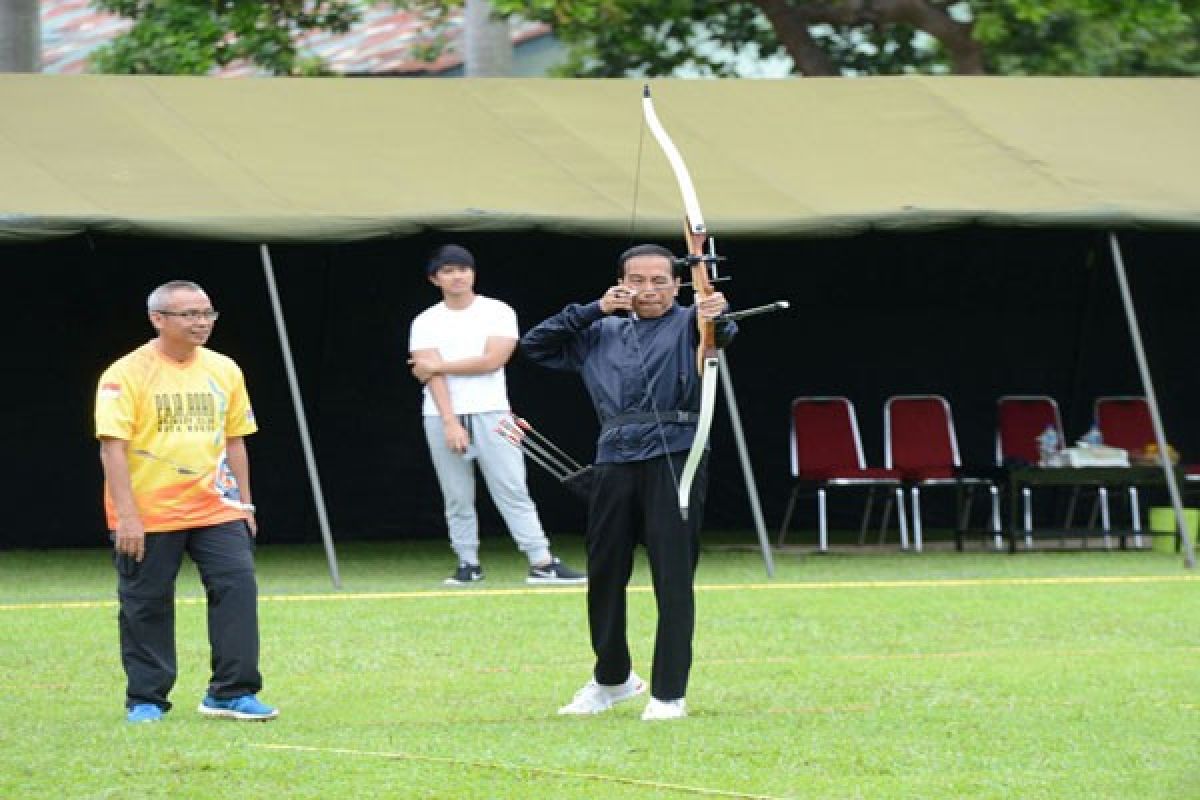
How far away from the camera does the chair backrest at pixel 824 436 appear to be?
630 inches

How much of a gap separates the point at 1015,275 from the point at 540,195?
4.54 meters

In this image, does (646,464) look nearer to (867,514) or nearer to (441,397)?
(441,397)

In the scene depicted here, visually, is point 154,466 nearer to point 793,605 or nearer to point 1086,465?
point 793,605

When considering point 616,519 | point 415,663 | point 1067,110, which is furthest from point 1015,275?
point 616,519

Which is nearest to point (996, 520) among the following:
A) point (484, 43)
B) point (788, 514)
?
point (788, 514)

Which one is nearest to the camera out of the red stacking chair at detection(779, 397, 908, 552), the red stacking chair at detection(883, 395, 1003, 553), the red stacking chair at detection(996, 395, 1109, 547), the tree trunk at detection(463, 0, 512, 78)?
the red stacking chair at detection(779, 397, 908, 552)

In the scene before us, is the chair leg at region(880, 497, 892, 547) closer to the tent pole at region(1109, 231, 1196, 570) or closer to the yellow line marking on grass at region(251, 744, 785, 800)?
the tent pole at region(1109, 231, 1196, 570)

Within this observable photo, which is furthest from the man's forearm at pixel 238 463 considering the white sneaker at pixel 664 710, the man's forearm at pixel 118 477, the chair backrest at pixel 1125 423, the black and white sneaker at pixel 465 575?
the chair backrest at pixel 1125 423

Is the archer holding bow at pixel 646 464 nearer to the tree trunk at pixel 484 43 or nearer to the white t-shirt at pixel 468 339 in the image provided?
the white t-shirt at pixel 468 339

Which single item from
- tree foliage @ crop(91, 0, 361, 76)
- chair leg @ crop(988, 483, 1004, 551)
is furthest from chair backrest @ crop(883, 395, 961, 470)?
tree foliage @ crop(91, 0, 361, 76)

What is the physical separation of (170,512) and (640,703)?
5.64 feet

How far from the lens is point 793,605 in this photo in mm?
11891

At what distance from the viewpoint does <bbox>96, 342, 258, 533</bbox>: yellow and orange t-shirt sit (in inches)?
320

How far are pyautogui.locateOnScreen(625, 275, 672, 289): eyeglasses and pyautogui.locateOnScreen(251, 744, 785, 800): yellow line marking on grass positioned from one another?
170 cm
